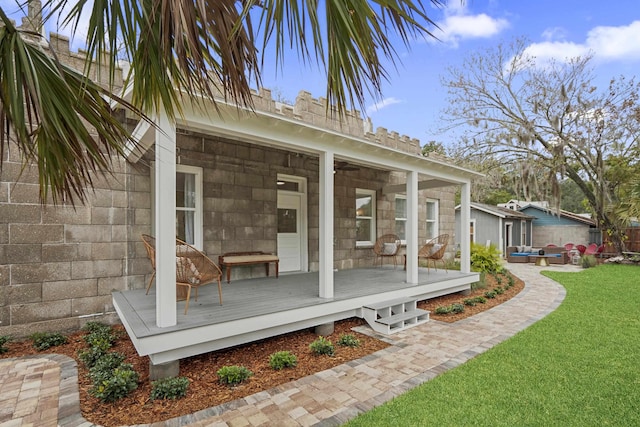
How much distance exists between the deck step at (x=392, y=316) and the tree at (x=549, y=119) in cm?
1190

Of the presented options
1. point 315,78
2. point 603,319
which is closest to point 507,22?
point 603,319

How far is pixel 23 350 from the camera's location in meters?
4.27

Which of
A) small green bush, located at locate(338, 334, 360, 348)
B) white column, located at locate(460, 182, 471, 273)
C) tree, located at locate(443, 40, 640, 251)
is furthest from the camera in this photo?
tree, located at locate(443, 40, 640, 251)

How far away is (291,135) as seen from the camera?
460cm

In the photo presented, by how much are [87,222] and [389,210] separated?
714 centimetres

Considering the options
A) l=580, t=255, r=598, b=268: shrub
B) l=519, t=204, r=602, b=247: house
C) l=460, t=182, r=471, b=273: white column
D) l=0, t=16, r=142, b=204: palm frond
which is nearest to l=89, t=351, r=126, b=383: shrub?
l=0, t=16, r=142, b=204: palm frond

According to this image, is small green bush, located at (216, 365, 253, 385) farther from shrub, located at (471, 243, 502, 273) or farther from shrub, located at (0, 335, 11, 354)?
shrub, located at (471, 243, 502, 273)

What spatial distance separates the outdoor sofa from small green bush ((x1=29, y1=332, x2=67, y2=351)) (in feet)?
57.3

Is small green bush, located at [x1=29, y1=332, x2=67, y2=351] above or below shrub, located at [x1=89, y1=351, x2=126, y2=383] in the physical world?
below

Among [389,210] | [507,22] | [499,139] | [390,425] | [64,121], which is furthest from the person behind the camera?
[499,139]

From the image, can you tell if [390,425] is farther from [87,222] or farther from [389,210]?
[389,210]

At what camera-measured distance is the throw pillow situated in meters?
8.42

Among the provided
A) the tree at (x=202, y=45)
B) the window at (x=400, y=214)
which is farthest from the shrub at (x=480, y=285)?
the tree at (x=202, y=45)

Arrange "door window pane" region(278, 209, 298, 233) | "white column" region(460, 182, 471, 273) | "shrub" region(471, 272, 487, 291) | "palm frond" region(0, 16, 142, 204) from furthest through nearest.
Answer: "shrub" region(471, 272, 487, 291)
"white column" region(460, 182, 471, 273)
"door window pane" region(278, 209, 298, 233)
"palm frond" region(0, 16, 142, 204)
